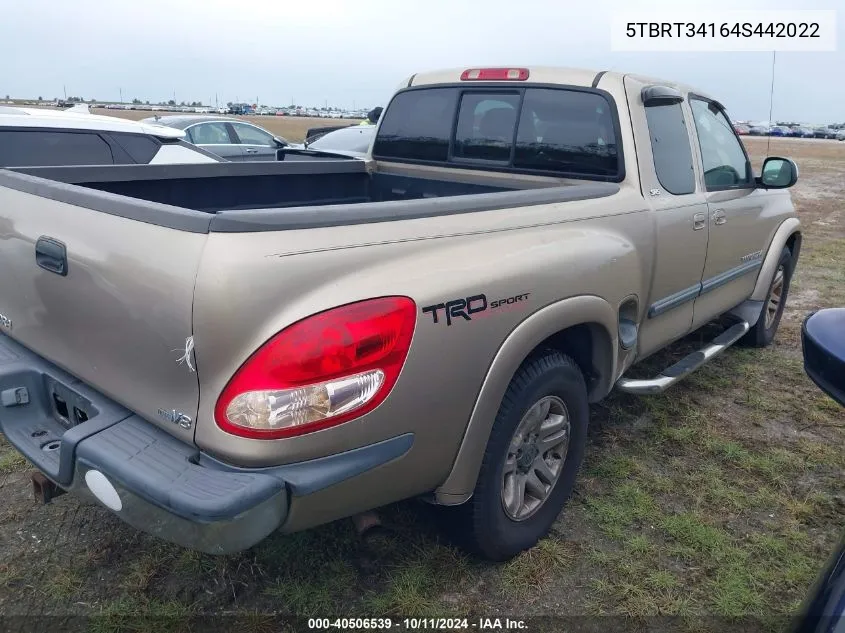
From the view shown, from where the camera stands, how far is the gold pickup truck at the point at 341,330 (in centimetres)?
177

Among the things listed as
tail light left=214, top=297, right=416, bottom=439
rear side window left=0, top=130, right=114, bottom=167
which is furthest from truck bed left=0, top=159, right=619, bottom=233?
rear side window left=0, top=130, right=114, bottom=167

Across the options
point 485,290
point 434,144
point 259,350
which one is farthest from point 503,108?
point 259,350

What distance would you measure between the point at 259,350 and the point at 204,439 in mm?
312

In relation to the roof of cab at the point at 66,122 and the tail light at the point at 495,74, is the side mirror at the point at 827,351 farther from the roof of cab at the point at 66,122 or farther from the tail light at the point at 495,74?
the roof of cab at the point at 66,122

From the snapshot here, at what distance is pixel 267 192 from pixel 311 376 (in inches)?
89.8

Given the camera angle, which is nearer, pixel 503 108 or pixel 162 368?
pixel 162 368

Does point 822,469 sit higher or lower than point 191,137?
lower

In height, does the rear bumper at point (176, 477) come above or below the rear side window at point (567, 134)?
below

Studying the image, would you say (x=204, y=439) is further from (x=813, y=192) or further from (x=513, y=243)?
(x=813, y=192)

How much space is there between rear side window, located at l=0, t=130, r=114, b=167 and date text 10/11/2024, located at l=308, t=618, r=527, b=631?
13.5 feet

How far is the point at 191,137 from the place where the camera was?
38.6ft

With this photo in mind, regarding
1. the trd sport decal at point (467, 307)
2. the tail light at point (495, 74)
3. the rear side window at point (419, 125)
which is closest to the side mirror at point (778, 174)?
the tail light at point (495, 74)

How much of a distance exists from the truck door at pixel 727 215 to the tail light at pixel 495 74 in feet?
3.44

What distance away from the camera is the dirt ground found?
7.95ft
